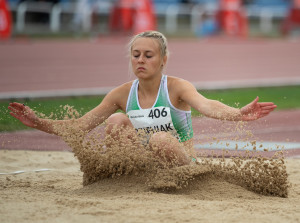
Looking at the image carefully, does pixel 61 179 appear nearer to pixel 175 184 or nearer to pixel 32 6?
pixel 175 184

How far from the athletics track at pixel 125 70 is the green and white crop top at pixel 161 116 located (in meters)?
0.91

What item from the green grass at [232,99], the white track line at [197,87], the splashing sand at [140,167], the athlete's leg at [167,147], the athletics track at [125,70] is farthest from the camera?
the white track line at [197,87]

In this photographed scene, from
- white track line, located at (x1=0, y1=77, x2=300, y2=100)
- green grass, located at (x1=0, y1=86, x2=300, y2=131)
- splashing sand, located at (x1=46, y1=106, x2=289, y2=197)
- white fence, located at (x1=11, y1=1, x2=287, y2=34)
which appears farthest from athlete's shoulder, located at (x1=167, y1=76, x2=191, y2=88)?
white fence, located at (x1=11, y1=1, x2=287, y2=34)

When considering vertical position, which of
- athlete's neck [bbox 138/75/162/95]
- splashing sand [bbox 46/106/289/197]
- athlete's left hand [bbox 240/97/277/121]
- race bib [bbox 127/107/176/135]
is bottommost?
splashing sand [bbox 46/106/289/197]

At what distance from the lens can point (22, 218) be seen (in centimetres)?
383

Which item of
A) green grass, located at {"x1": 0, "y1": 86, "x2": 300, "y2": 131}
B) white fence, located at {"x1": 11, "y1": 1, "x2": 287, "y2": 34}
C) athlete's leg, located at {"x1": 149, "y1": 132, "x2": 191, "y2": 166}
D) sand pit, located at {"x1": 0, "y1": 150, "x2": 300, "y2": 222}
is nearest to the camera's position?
sand pit, located at {"x1": 0, "y1": 150, "x2": 300, "y2": 222}

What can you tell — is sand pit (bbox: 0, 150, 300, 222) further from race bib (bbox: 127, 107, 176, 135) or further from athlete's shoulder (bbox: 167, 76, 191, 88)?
athlete's shoulder (bbox: 167, 76, 191, 88)

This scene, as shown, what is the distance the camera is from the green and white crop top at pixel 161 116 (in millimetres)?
4992

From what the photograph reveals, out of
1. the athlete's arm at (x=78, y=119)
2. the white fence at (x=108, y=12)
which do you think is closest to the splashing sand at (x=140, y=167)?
the athlete's arm at (x=78, y=119)

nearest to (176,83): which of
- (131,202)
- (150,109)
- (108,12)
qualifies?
(150,109)

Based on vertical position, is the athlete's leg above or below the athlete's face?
below

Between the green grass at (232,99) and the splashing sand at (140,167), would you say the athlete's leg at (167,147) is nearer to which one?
the splashing sand at (140,167)

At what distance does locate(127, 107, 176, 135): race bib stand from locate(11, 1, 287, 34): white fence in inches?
616

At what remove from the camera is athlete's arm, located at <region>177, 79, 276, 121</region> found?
4.45 metres
